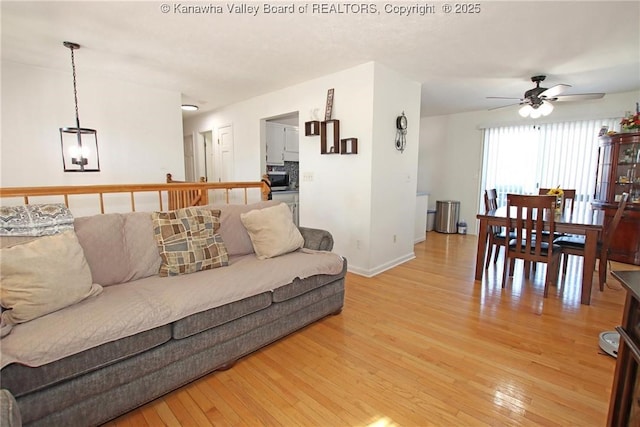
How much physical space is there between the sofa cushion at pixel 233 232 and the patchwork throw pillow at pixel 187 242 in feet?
0.53

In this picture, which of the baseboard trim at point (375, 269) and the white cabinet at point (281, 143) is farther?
the white cabinet at point (281, 143)

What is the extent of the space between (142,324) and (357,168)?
2.73m

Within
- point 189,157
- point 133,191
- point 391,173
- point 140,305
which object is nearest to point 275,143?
point 391,173

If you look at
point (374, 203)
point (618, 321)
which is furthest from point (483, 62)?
point (618, 321)

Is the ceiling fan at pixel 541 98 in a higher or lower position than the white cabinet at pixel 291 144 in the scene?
higher

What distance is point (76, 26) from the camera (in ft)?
8.56

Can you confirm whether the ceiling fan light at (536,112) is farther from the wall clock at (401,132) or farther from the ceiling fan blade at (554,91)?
the wall clock at (401,132)

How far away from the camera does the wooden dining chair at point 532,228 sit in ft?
9.62

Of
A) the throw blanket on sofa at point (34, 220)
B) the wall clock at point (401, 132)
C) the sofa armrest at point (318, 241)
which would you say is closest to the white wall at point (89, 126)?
the throw blanket on sofa at point (34, 220)

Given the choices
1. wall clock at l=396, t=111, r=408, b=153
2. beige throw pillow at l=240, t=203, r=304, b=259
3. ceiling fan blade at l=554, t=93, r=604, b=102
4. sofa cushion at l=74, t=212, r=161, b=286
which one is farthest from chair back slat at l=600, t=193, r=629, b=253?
sofa cushion at l=74, t=212, r=161, b=286

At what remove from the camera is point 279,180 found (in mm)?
5457

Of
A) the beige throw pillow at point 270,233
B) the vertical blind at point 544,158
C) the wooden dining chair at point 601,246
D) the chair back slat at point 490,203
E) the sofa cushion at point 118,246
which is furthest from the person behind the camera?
the vertical blind at point 544,158

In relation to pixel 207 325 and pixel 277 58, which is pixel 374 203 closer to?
pixel 277 58

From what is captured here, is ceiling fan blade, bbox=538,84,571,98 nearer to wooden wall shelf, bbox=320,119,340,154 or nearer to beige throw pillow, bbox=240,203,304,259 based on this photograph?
wooden wall shelf, bbox=320,119,340,154
